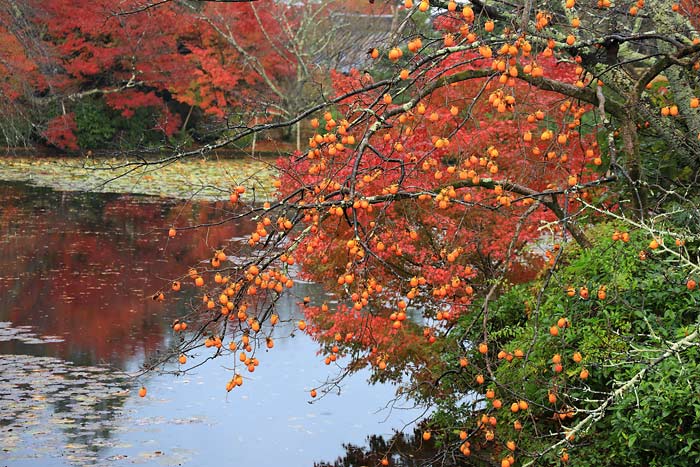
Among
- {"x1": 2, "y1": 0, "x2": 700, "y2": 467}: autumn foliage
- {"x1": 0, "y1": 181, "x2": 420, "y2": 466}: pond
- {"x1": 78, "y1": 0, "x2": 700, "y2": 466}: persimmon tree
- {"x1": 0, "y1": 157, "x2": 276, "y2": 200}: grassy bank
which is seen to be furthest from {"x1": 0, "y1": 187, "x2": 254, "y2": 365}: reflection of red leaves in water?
{"x1": 78, "y1": 0, "x2": 700, "y2": 466}: persimmon tree

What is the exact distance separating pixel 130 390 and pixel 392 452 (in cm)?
346

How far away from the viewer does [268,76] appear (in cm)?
4162

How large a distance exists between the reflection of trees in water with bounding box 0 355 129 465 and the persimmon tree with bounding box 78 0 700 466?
256 cm

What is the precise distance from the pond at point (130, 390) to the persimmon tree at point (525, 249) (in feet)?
3.32

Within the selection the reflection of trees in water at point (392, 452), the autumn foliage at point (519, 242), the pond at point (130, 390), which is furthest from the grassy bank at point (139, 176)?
the reflection of trees in water at point (392, 452)

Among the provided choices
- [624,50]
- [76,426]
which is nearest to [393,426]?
[76,426]

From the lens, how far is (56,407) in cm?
1131

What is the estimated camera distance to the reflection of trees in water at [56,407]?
396 inches

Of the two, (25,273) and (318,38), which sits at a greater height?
(318,38)

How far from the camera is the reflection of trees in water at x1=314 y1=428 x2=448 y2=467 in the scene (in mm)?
10383

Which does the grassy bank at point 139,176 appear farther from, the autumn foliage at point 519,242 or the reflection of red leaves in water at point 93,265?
the autumn foliage at point 519,242

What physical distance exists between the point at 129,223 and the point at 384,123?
742 inches

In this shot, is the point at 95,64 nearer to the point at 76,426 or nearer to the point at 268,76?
the point at 268,76

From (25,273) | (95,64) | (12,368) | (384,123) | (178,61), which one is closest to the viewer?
(384,123)
